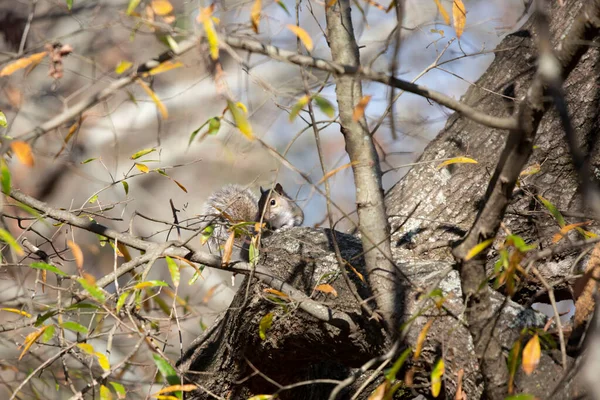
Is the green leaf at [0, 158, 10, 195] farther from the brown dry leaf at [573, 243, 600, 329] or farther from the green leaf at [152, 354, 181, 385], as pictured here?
the brown dry leaf at [573, 243, 600, 329]

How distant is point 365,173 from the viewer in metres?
1.42

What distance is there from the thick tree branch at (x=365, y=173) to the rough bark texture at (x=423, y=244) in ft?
0.16

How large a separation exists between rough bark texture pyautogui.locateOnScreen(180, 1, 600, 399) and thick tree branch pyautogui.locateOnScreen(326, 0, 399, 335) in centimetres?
5

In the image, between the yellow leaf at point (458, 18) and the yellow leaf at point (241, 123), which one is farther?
the yellow leaf at point (458, 18)

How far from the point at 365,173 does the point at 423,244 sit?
53cm

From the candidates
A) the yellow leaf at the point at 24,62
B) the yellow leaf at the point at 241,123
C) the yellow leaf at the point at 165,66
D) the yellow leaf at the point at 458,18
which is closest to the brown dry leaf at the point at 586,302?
the yellow leaf at the point at 458,18

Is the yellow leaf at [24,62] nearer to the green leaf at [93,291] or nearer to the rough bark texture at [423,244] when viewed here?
the green leaf at [93,291]

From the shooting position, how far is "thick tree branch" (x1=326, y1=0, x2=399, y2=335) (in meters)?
1.40

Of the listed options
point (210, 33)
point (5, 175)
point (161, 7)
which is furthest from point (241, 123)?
point (5, 175)

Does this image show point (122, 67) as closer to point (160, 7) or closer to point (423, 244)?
point (160, 7)

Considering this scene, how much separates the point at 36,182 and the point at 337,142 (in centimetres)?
274

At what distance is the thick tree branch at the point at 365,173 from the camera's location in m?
1.40

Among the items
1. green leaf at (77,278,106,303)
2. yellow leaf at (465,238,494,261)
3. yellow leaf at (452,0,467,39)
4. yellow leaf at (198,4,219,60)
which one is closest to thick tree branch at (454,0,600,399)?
yellow leaf at (465,238,494,261)

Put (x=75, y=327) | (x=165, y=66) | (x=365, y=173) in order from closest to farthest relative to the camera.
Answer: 1. (x=165, y=66)
2. (x=75, y=327)
3. (x=365, y=173)
